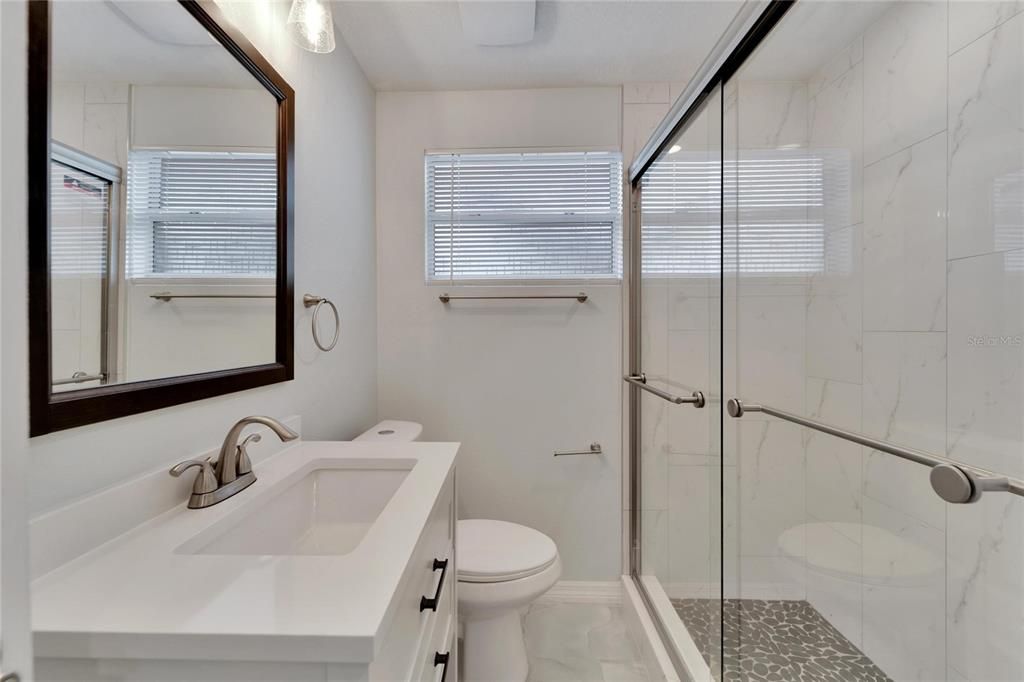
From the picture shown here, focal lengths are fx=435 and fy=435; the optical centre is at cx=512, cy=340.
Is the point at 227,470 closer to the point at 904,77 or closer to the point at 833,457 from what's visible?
the point at 833,457

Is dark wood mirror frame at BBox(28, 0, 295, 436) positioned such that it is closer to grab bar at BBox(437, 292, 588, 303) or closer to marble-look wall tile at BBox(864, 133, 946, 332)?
grab bar at BBox(437, 292, 588, 303)

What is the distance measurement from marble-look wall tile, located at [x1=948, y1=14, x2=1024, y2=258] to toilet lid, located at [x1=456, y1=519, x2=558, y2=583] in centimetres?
136

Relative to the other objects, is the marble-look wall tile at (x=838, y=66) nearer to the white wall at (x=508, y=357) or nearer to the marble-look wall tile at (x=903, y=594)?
the white wall at (x=508, y=357)

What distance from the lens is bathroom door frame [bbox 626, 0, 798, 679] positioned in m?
1.04

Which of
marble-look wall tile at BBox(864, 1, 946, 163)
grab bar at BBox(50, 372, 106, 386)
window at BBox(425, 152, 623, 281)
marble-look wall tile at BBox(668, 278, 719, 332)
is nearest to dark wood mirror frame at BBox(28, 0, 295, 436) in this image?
grab bar at BBox(50, 372, 106, 386)

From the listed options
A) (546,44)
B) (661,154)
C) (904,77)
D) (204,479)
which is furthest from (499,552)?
(546,44)

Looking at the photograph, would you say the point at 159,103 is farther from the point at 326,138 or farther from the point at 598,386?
the point at 598,386

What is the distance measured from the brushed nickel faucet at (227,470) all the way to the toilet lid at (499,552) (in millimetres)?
669

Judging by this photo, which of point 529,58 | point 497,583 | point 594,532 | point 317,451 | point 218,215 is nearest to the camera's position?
point 218,215

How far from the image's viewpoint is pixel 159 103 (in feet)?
2.84

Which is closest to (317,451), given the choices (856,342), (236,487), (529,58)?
(236,487)

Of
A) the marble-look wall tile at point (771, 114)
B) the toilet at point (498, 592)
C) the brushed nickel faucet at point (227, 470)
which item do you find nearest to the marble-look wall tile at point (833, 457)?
the marble-look wall tile at point (771, 114)

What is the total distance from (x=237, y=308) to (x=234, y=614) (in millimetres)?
790

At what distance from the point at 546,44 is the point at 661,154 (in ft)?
2.05
